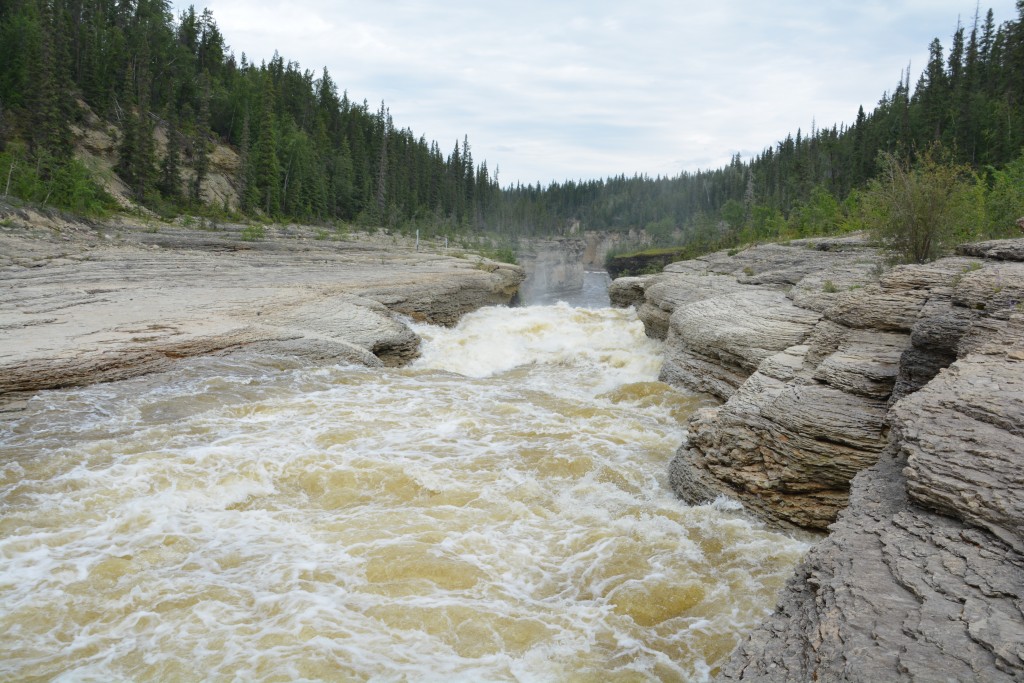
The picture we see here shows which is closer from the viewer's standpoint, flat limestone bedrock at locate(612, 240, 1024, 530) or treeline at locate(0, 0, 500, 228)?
flat limestone bedrock at locate(612, 240, 1024, 530)

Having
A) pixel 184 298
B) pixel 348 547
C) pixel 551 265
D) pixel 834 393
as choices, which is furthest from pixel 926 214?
pixel 551 265

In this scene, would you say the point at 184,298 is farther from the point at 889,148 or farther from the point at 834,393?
the point at 889,148

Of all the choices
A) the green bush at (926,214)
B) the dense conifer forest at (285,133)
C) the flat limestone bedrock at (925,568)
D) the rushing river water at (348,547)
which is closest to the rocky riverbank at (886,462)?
the flat limestone bedrock at (925,568)

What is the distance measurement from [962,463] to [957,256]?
5999 millimetres

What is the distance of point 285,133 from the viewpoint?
55.9 metres

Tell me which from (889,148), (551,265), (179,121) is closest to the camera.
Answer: (179,121)

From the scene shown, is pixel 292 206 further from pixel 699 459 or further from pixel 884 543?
pixel 884 543

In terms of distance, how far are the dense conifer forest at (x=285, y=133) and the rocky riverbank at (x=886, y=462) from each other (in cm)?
712

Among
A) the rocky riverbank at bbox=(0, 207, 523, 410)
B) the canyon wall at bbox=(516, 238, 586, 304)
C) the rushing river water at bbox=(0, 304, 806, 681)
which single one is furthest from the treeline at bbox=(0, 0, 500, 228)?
the rushing river water at bbox=(0, 304, 806, 681)

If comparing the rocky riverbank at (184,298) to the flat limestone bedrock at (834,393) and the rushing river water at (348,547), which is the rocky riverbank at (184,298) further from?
the flat limestone bedrock at (834,393)

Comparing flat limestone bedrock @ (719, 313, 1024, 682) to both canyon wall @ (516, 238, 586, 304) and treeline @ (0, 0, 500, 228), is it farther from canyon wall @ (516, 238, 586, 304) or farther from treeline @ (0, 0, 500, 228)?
canyon wall @ (516, 238, 586, 304)

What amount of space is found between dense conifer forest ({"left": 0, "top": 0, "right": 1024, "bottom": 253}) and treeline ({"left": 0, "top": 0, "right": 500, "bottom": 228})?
0.13m

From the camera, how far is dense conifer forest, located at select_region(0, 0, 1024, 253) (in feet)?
108

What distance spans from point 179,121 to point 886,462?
181ft
